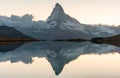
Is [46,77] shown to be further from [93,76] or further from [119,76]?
[119,76]

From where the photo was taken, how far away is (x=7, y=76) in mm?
50531

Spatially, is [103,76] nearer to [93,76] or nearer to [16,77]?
[93,76]

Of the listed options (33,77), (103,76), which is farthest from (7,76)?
(103,76)

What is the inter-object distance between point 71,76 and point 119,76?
6.10 meters

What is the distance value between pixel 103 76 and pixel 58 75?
19.0ft

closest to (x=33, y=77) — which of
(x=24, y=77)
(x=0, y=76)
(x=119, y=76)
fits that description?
(x=24, y=77)

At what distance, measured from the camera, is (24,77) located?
160 feet

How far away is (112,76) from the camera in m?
50.3

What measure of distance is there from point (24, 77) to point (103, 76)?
10.1 meters

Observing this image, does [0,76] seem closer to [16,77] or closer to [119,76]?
[16,77]

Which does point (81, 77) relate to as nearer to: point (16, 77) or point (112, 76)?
point (112, 76)

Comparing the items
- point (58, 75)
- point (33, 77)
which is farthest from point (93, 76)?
point (33, 77)

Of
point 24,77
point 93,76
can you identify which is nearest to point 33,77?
point 24,77

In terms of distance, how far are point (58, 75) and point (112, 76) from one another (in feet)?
22.7
